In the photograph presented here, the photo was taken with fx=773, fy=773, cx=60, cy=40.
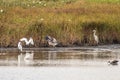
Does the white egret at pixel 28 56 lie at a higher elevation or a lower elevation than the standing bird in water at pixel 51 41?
lower

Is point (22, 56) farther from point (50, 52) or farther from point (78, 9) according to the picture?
point (78, 9)

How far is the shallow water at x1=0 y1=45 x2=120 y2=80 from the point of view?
28.2 meters

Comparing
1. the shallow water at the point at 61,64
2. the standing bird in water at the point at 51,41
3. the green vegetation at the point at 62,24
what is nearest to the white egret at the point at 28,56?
the shallow water at the point at 61,64

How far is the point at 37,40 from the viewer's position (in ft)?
119

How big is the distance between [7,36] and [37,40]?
1454 mm

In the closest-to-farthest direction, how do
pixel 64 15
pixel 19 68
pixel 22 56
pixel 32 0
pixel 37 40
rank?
pixel 19 68, pixel 22 56, pixel 37 40, pixel 64 15, pixel 32 0

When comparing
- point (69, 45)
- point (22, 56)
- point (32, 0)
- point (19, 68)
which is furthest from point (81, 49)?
point (32, 0)

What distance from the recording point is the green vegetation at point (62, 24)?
36375 millimetres

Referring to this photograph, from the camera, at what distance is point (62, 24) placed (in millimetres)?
37250

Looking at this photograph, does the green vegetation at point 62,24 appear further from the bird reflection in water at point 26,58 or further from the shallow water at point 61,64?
the bird reflection in water at point 26,58

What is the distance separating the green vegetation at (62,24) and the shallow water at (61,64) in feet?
1.81

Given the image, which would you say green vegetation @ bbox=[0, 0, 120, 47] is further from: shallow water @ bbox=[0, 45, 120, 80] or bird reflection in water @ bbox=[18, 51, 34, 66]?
bird reflection in water @ bbox=[18, 51, 34, 66]

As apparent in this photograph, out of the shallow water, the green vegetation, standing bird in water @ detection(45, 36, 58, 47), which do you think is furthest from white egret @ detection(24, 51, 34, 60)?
the green vegetation

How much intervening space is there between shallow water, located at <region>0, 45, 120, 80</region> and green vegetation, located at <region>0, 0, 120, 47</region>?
0.55 meters
